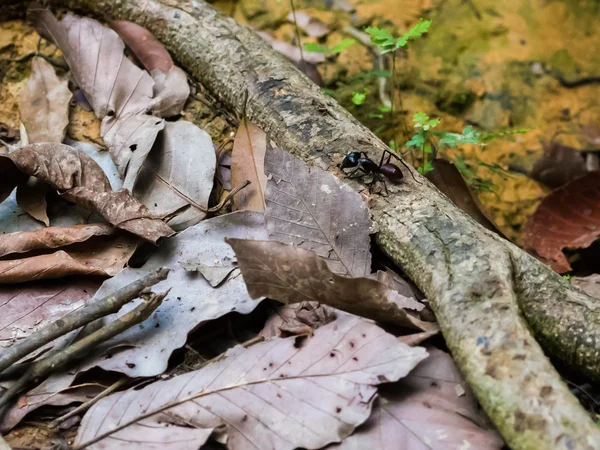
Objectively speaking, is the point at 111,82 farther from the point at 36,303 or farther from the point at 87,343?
the point at 87,343

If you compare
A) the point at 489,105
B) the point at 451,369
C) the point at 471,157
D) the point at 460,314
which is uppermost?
the point at 460,314

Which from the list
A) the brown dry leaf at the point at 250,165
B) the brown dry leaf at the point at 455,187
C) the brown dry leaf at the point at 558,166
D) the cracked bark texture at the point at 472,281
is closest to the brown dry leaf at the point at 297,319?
the cracked bark texture at the point at 472,281

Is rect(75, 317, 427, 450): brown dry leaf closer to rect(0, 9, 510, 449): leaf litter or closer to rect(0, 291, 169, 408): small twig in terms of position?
rect(0, 9, 510, 449): leaf litter

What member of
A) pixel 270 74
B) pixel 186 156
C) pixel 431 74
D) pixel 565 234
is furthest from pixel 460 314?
pixel 431 74

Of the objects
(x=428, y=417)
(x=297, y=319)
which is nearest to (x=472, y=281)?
(x=428, y=417)

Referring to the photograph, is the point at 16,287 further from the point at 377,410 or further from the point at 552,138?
the point at 552,138

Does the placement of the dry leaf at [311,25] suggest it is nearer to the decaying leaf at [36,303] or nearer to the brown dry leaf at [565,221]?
the brown dry leaf at [565,221]

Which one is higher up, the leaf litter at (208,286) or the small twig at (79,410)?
the leaf litter at (208,286)
